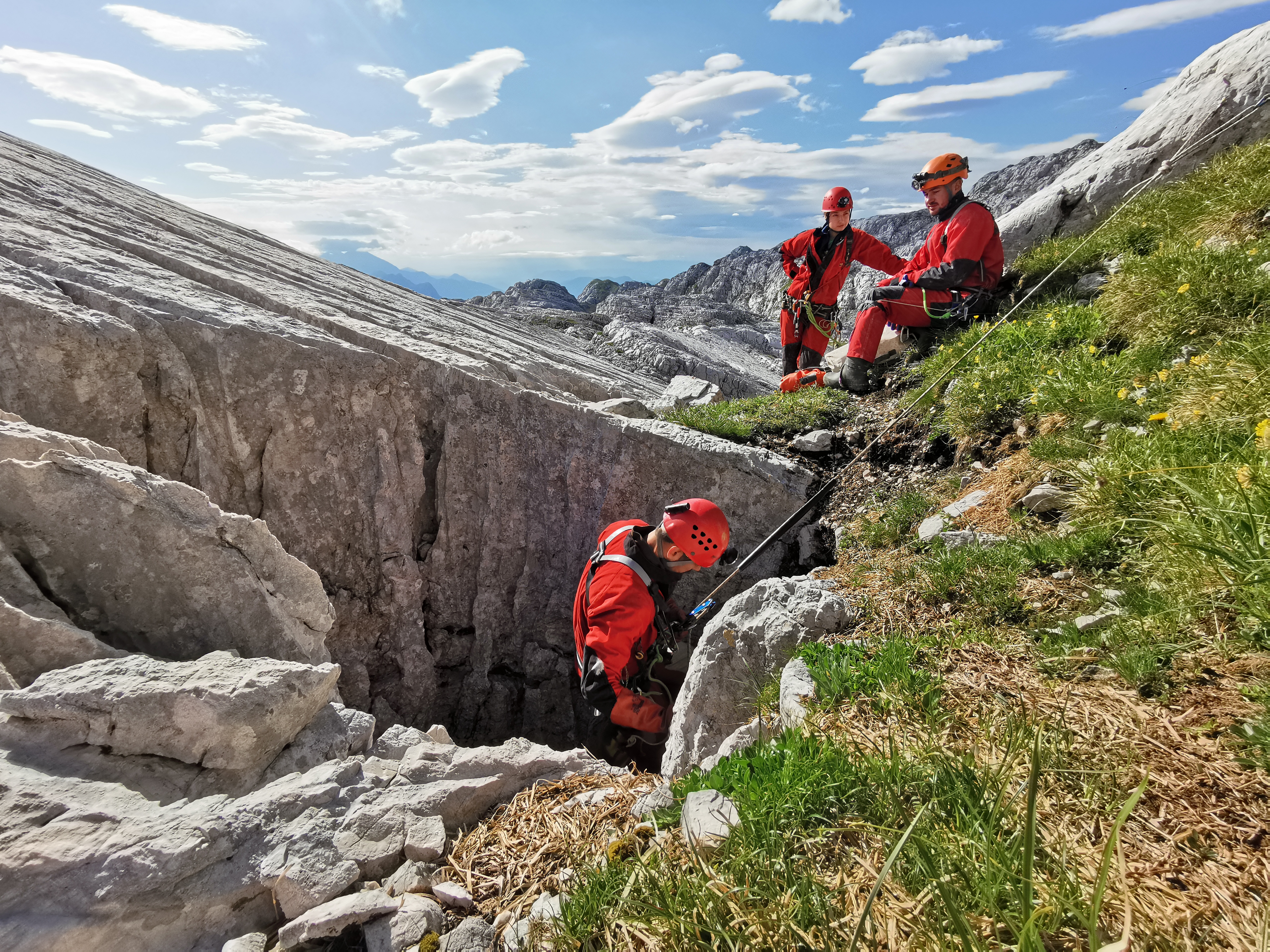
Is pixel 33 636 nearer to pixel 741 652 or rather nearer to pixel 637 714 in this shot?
pixel 741 652

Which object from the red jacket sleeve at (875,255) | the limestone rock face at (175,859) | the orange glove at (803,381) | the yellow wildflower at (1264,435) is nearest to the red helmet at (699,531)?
the limestone rock face at (175,859)

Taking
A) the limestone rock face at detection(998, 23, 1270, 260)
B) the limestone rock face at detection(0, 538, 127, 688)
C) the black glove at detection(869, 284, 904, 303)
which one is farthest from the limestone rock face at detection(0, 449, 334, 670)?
the limestone rock face at detection(998, 23, 1270, 260)

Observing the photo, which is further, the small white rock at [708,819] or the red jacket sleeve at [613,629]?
the red jacket sleeve at [613,629]

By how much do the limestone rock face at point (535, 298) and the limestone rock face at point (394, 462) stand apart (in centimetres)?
5025

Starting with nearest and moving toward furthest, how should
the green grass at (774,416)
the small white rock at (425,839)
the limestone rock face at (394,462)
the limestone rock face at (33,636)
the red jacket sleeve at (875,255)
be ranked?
the small white rock at (425,839), the limestone rock face at (33,636), the limestone rock face at (394,462), the green grass at (774,416), the red jacket sleeve at (875,255)

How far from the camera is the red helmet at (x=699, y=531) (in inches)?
267

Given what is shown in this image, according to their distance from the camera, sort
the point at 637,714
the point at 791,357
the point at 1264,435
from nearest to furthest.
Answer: the point at 1264,435
the point at 637,714
the point at 791,357

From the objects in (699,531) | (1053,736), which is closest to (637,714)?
(699,531)

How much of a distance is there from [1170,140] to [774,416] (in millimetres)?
8233

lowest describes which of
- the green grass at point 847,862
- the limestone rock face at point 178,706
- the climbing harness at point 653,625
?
the climbing harness at point 653,625

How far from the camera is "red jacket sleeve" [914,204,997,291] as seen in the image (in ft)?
Result: 30.6

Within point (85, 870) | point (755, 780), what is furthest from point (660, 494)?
point (85, 870)

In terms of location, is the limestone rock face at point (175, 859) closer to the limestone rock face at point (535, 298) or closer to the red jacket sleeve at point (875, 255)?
the red jacket sleeve at point (875, 255)

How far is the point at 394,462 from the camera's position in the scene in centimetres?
846
